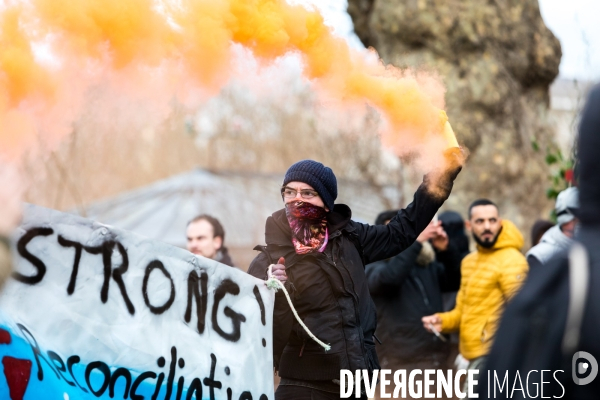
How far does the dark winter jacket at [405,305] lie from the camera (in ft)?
20.9

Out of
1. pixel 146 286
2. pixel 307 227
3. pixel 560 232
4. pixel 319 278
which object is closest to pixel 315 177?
pixel 307 227

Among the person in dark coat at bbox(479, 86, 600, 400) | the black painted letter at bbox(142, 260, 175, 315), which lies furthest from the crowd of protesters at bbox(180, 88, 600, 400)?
the black painted letter at bbox(142, 260, 175, 315)

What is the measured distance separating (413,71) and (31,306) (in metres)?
2.68

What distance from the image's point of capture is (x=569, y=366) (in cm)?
156

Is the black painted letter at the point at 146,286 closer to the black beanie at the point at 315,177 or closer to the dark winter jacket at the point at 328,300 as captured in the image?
the dark winter jacket at the point at 328,300

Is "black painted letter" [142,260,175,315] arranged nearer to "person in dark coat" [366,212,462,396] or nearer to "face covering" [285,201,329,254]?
"face covering" [285,201,329,254]

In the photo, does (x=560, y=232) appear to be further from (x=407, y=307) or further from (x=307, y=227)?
(x=307, y=227)

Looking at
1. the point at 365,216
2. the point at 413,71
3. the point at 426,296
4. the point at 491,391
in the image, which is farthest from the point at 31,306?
the point at 365,216

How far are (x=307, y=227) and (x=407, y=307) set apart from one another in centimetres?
250

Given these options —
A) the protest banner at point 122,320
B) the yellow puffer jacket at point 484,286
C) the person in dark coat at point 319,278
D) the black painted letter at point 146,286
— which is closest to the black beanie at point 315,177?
the person in dark coat at point 319,278

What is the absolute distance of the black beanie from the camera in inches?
166

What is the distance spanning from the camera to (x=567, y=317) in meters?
1.54

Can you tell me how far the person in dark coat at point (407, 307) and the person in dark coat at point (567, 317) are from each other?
15.3 feet

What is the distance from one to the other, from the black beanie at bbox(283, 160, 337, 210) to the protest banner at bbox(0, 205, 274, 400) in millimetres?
580
